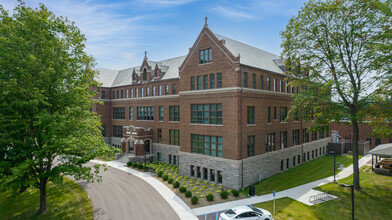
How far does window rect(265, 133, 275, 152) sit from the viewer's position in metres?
29.6

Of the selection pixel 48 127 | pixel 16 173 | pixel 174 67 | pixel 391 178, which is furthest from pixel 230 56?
pixel 391 178

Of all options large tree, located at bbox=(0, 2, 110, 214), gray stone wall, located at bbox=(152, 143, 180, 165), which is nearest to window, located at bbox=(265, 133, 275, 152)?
gray stone wall, located at bbox=(152, 143, 180, 165)

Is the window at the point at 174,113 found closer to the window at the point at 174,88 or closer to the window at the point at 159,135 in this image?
the window at the point at 174,88

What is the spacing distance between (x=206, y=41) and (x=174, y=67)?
12.3 metres

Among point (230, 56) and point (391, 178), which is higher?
point (230, 56)

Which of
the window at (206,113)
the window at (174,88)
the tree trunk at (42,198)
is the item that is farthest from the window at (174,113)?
the tree trunk at (42,198)

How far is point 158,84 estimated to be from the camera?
39.0 metres

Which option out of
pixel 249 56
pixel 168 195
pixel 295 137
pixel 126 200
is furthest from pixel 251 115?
pixel 126 200

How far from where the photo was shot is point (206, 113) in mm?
28172

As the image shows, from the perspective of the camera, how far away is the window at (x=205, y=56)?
27.7 meters

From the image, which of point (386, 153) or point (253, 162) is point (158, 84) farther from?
point (386, 153)

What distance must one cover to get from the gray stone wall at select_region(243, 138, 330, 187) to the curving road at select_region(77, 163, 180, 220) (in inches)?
418

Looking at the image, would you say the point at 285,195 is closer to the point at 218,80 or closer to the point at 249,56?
the point at 218,80

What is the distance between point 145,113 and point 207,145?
1840 cm
